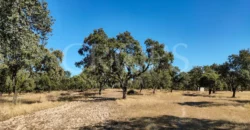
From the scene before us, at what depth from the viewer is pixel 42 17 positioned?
53.6ft

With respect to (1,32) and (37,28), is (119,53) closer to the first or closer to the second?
(37,28)

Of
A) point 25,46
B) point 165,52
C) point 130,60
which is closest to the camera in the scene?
point 25,46

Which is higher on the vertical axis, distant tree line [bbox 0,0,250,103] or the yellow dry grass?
distant tree line [bbox 0,0,250,103]

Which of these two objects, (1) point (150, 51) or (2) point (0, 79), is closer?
(1) point (150, 51)

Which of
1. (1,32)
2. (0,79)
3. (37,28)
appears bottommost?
(0,79)

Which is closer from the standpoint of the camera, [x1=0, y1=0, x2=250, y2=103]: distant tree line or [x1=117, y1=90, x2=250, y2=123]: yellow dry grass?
[x1=0, y1=0, x2=250, y2=103]: distant tree line

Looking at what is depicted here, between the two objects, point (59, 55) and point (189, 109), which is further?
point (59, 55)

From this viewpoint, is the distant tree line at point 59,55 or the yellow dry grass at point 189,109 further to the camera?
the yellow dry grass at point 189,109

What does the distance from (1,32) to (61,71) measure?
24.5 metres

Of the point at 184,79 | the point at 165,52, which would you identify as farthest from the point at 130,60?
the point at 184,79

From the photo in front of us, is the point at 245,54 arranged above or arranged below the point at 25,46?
above

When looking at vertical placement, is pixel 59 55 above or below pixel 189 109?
above

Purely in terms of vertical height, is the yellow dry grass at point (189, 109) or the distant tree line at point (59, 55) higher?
the distant tree line at point (59, 55)

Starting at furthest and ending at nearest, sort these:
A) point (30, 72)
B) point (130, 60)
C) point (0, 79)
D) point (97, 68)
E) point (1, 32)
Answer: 1. point (0, 79)
2. point (97, 68)
3. point (130, 60)
4. point (30, 72)
5. point (1, 32)
